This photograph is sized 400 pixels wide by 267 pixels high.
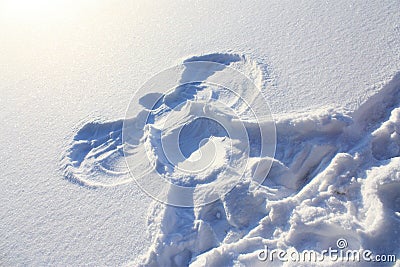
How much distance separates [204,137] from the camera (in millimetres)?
1466

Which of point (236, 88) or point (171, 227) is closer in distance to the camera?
point (171, 227)

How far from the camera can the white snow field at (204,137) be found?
45.6 inches

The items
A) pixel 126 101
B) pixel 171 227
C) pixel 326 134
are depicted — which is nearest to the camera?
pixel 171 227

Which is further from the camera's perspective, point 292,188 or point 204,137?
point 204,137

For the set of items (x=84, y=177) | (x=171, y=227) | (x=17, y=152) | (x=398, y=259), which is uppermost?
→ (x=17, y=152)

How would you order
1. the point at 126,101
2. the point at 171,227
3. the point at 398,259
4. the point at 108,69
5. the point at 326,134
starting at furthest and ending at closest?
the point at 108,69 → the point at 126,101 → the point at 326,134 → the point at 171,227 → the point at 398,259

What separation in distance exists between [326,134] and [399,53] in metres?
0.54

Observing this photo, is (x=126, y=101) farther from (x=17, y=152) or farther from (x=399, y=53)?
(x=399, y=53)

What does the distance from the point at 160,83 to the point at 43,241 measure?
2.65 ft

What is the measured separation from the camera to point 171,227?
122 centimetres

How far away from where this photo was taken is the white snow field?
1.16 metres

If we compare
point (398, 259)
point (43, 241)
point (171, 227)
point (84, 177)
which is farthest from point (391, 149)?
point (43, 241)

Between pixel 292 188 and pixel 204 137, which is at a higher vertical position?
pixel 204 137

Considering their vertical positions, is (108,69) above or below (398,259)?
above
